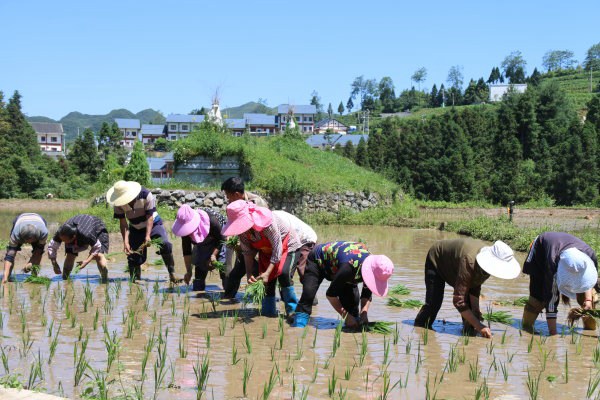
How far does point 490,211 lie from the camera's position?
1030 inches

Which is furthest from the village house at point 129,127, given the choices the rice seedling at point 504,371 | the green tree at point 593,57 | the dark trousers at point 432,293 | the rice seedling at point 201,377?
the rice seedling at point 504,371

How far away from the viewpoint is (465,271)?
6059 millimetres

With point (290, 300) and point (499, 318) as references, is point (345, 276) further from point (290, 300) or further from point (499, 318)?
point (499, 318)

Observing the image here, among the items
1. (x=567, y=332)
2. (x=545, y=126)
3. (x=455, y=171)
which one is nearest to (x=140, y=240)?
(x=567, y=332)

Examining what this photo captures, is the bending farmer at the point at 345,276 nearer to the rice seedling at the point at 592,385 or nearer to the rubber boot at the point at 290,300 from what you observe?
the rubber boot at the point at 290,300

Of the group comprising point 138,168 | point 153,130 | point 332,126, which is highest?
point 332,126

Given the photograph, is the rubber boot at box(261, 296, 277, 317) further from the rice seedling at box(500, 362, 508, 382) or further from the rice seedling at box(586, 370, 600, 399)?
the rice seedling at box(586, 370, 600, 399)

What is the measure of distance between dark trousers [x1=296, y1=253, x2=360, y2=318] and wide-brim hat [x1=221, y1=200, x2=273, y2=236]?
1.98 feet

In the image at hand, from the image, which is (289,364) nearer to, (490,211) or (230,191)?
(230,191)

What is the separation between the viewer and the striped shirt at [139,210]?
8844mm

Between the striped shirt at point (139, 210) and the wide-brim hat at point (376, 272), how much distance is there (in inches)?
152

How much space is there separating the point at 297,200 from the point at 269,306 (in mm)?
16952

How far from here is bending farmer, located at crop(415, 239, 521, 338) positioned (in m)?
6.04

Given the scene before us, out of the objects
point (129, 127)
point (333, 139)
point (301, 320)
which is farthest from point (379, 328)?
point (129, 127)
